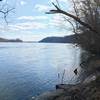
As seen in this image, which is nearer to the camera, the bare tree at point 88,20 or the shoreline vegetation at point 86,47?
the shoreline vegetation at point 86,47

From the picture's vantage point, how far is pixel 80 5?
32438 mm

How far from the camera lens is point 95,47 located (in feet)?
106

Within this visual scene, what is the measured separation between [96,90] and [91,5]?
18860 mm

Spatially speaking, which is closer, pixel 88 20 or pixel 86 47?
pixel 88 20

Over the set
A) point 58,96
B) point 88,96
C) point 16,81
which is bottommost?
point 16,81

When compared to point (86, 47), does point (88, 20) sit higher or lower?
higher

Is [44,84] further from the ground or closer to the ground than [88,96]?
closer to the ground

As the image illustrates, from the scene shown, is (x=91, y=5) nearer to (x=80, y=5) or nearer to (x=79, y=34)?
(x=80, y=5)

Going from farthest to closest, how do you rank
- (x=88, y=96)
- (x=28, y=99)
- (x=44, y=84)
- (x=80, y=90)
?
(x=44, y=84), (x=28, y=99), (x=80, y=90), (x=88, y=96)

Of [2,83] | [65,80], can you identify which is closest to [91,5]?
[65,80]

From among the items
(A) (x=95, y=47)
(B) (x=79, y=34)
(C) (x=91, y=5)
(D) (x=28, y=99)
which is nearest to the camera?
(D) (x=28, y=99)

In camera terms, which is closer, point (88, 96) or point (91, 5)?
point (88, 96)

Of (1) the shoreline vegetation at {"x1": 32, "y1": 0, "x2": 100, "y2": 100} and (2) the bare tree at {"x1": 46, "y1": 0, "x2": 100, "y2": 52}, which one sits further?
(2) the bare tree at {"x1": 46, "y1": 0, "x2": 100, "y2": 52}

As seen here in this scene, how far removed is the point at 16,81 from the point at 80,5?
46.0ft
